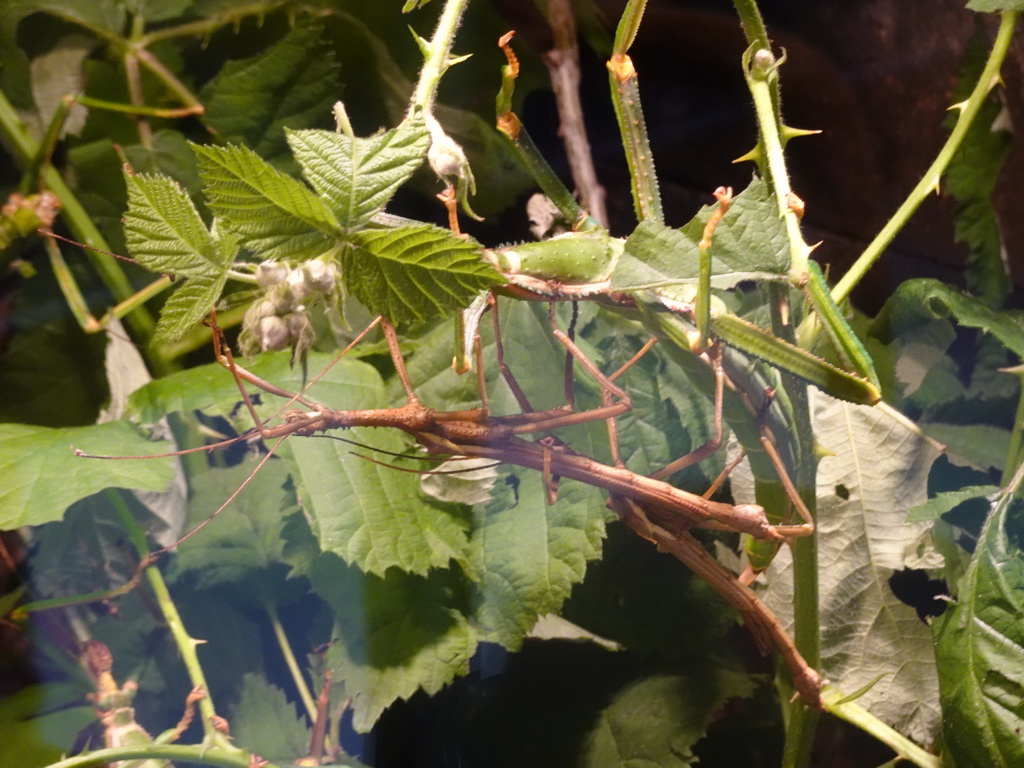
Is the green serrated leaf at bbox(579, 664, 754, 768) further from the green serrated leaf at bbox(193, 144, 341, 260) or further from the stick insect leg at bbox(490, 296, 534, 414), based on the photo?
the green serrated leaf at bbox(193, 144, 341, 260)

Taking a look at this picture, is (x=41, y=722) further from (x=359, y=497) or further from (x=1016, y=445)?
(x=1016, y=445)

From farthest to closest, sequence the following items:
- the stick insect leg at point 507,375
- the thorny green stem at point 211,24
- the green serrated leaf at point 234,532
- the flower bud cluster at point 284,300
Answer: the thorny green stem at point 211,24 < the green serrated leaf at point 234,532 < the stick insect leg at point 507,375 < the flower bud cluster at point 284,300

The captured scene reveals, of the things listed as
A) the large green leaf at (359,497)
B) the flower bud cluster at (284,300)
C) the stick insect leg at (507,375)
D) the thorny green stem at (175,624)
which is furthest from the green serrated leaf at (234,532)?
the flower bud cluster at (284,300)

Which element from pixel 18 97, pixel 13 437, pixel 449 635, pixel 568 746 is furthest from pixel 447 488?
pixel 18 97

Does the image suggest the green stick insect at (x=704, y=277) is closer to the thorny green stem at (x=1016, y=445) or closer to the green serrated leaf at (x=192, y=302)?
the green serrated leaf at (x=192, y=302)

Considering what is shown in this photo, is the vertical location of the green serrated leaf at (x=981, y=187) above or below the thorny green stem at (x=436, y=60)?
below

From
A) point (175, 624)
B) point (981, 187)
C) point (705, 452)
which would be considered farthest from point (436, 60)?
point (981, 187)

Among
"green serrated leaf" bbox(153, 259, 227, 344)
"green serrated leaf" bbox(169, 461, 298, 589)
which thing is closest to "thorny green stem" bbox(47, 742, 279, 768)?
"green serrated leaf" bbox(169, 461, 298, 589)
